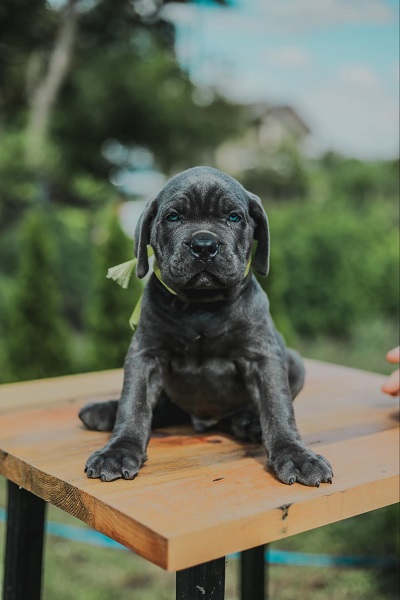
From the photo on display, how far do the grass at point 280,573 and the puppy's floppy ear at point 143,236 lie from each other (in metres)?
2.03

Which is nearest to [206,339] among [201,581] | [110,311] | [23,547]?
[201,581]

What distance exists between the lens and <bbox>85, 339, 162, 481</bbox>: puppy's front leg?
1771 millimetres

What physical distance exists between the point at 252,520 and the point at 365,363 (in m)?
5.14

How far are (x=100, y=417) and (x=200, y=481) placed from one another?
520mm

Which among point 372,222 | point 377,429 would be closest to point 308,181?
point 372,222

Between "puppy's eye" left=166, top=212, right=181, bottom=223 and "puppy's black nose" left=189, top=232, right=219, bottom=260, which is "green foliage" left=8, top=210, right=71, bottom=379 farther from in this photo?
"puppy's black nose" left=189, top=232, right=219, bottom=260

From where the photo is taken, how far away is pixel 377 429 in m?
2.32

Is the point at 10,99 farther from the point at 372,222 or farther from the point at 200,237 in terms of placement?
the point at 200,237

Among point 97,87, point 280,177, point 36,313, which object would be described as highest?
point 97,87

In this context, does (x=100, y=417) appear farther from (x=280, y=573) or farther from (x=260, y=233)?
(x=280, y=573)

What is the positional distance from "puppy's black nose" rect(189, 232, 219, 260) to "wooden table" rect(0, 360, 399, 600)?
1.73ft

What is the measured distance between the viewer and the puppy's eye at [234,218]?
1.85m

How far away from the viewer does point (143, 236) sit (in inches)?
77.2

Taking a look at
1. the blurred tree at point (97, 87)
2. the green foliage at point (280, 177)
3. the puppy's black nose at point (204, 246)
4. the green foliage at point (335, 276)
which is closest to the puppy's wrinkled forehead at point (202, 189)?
the puppy's black nose at point (204, 246)
